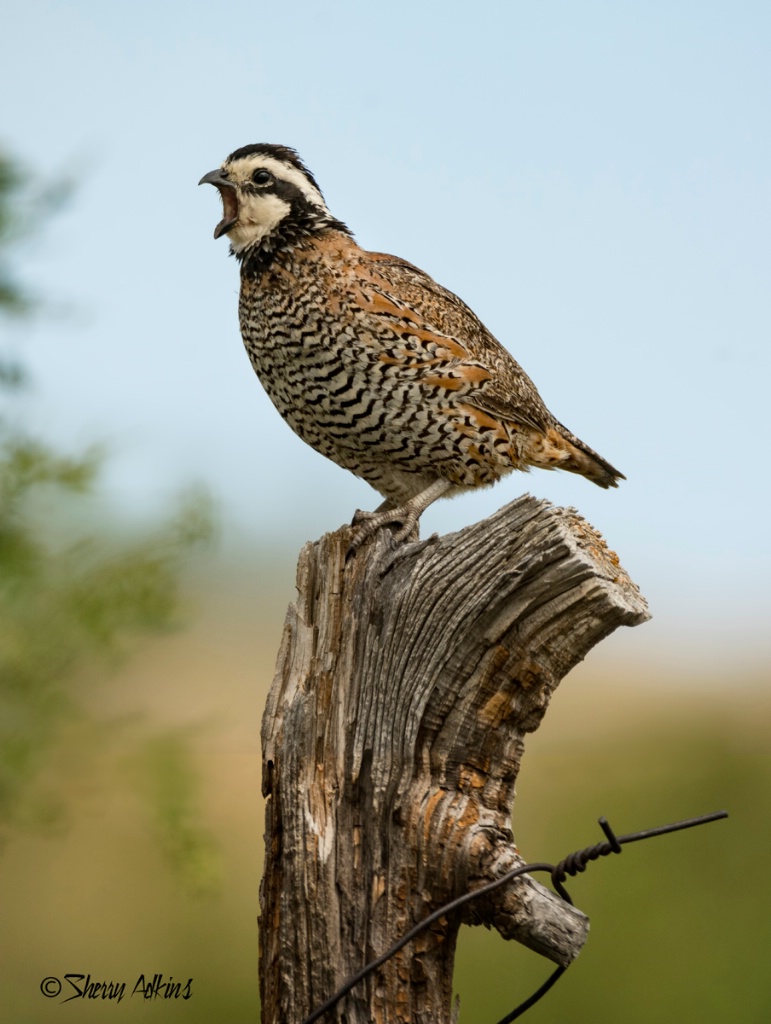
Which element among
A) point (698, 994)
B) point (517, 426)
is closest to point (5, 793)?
point (517, 426)

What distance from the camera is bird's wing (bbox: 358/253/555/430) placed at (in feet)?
14.5

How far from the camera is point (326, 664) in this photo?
9.95ft

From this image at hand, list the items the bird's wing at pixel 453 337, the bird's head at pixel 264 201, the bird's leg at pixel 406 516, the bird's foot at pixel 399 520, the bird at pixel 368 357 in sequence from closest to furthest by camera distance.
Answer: the bird's leg at pixel 406 516, the bird's foot at pixel 399 520, the bird at pixel 368 357, the bird's wing at pixel 453 337, the bird's head at pixel 264 201

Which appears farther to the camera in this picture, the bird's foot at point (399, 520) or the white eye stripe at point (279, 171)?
the white eye stripe at point (279, 171)

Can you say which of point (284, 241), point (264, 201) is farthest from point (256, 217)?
point (284, 241)

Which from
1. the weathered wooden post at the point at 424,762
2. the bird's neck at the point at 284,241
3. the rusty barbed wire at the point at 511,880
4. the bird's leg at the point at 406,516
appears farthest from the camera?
the bird's neck at the point at 284,241

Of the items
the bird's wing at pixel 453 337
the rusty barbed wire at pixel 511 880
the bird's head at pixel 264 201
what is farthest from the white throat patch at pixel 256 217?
the rusty barbed wire at pixel 511 880

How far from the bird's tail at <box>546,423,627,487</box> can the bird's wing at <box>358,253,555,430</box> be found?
3.5 inches

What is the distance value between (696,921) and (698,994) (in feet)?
1.31

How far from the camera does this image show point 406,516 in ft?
13.9

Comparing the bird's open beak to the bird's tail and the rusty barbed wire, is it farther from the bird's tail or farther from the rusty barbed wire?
the rusty barbed wire

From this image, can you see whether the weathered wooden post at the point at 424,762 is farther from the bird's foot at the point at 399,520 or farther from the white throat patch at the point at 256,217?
the white throat patch at the point at 256,217

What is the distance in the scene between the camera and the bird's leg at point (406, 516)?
151 inches

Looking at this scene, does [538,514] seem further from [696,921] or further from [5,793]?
[696,921]
